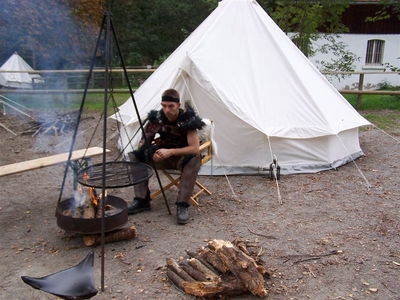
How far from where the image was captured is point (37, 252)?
353 cm

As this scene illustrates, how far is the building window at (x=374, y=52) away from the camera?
60.8ft

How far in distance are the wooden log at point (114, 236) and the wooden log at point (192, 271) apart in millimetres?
704

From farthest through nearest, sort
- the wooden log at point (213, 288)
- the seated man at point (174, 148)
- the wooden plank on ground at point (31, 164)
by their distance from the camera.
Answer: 1. the seated man at point (174, 148)
2. the wooden plank on ground at point (31, 164)
3. the wooden log at point (213, 288)

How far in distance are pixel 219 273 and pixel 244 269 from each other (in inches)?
9.5

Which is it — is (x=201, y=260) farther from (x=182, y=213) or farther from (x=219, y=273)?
(x=182, y=213)

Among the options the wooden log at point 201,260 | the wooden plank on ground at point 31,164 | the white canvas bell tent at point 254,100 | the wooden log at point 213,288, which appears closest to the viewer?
the wooden log at point 213,288

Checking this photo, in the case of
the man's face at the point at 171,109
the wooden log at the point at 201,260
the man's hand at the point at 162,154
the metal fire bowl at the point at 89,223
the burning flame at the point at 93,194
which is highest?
the man's face at the point at 171,109

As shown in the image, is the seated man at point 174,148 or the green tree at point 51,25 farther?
the green tree at point 51,25

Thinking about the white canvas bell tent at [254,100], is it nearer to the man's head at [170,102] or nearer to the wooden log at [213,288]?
the man's head at [170,102]

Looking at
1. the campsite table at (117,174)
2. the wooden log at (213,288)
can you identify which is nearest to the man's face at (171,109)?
the campsite table at (117,174)

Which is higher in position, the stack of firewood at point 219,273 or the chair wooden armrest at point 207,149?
the chair wooden armrest at point 207,149

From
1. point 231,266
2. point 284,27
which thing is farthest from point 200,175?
point 284,27

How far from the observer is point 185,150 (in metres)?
4.18

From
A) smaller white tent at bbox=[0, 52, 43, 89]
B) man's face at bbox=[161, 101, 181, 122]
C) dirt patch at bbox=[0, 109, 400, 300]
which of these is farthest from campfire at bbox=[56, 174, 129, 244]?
smaller white tent at bbox=[0, 52, 43, 89]
